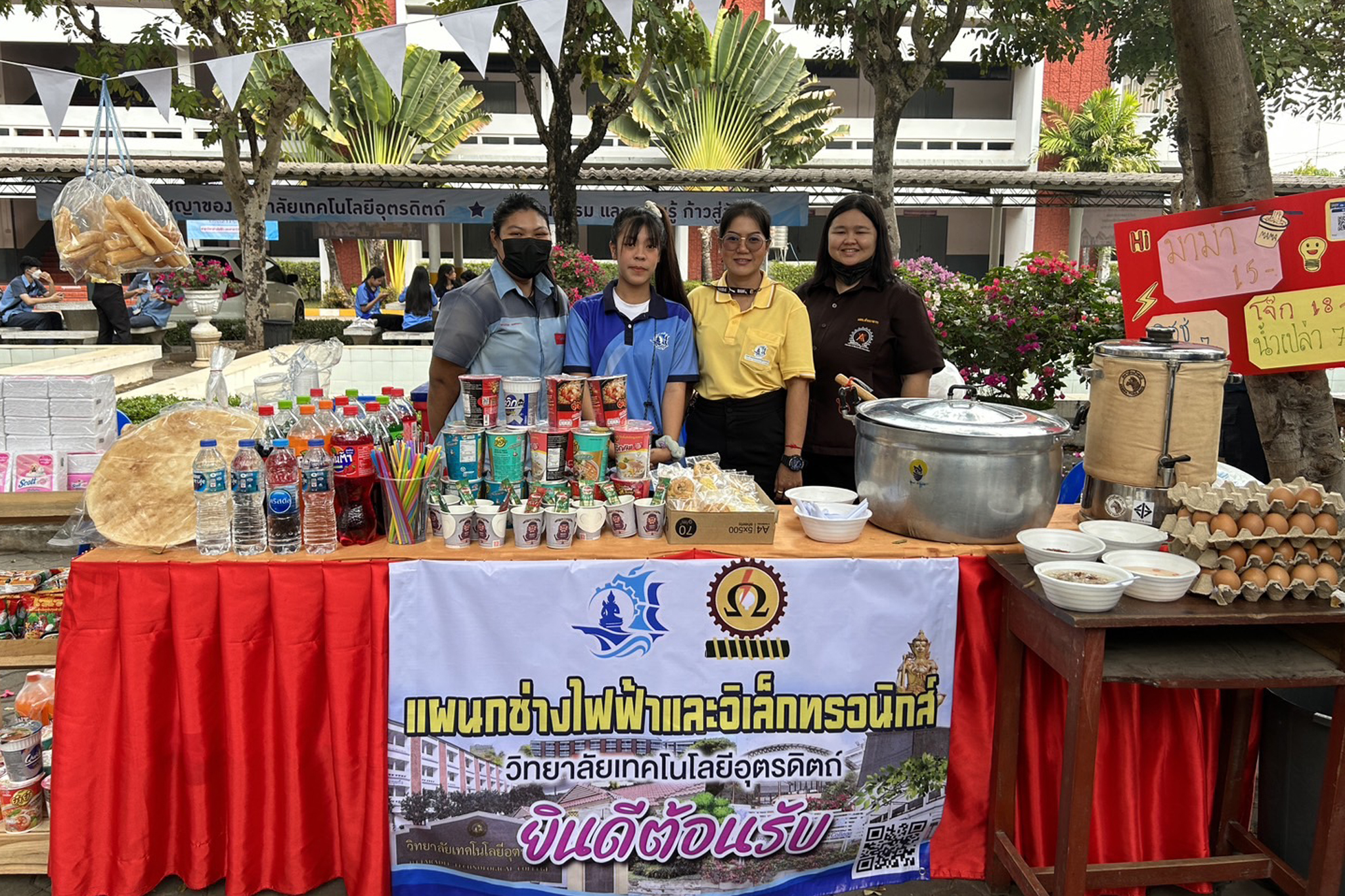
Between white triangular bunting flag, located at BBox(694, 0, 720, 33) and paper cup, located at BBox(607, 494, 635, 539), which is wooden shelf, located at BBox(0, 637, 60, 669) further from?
white triangular bunting flag, located at BBox(694, 0, 720, 33)

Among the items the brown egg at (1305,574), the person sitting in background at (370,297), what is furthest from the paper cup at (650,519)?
the person sitting in background at (370,297)

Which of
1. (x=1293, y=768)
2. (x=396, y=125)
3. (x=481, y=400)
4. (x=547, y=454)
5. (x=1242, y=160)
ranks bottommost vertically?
(x=1293, y=768)

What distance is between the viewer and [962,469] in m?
2.29

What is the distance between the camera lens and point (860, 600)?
7.63 feet

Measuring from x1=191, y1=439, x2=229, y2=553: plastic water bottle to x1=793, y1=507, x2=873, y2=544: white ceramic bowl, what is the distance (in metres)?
1.51

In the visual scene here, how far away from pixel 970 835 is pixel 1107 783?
39 cm

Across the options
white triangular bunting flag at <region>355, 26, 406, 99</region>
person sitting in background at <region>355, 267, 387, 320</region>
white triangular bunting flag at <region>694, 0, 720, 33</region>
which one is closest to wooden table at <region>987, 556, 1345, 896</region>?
white triangular bunting flag at <region>694, 0, 720, 33</region>

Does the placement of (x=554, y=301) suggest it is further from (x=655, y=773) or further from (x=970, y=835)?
(x=970, y=835)

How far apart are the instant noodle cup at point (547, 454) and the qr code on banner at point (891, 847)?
4.21ft

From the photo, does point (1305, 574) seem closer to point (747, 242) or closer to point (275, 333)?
point (747, 242)

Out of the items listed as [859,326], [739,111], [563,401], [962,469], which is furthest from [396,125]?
[962,469]

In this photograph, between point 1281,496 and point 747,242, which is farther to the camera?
point 747,242

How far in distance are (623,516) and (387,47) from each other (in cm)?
274

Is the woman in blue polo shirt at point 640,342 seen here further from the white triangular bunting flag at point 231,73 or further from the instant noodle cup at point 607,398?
the white triangular bunting flag at point 231,73
